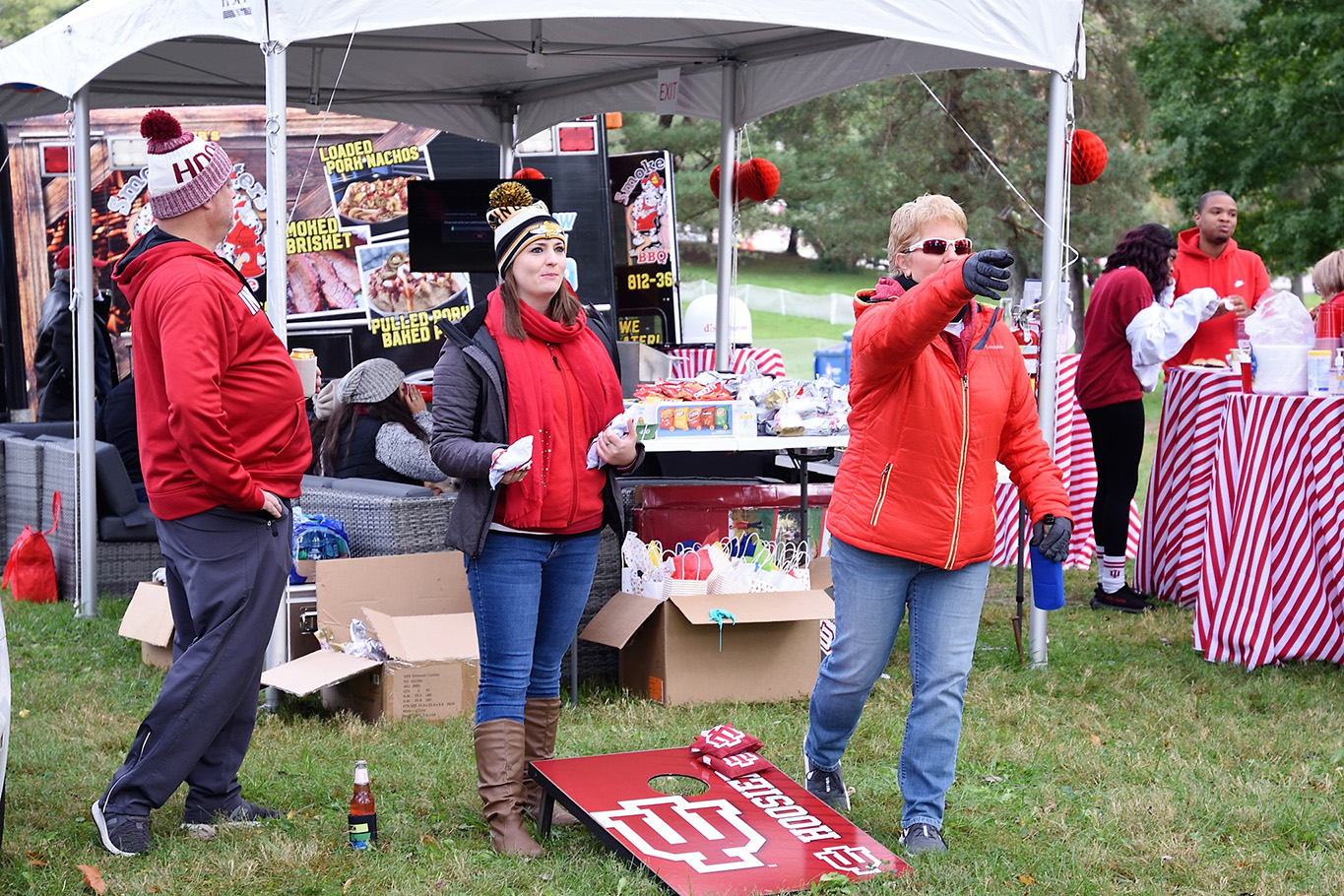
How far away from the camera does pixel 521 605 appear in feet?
11.6

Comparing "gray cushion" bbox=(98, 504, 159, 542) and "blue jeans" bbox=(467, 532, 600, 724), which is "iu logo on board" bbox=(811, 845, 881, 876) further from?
"gray cushion" bbox=(98, 504, 159, 542)

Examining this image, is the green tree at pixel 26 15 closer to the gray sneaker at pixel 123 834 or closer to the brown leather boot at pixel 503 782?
the gray sneaker at pixel 123 834

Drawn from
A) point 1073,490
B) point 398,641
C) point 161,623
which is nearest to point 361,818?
point 398,641

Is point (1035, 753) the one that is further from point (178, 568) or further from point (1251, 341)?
point (178, 568)

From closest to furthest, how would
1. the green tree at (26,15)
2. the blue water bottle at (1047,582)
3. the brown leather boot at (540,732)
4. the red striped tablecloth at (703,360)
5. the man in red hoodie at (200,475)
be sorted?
1. the man in red hoodie at (200,475)
2. the blue water bottle at (1047,582)
3. the brown leather boot at (540,732)
4. the red striped tablecloth at (703,360)
5. the green tree at (26,15)

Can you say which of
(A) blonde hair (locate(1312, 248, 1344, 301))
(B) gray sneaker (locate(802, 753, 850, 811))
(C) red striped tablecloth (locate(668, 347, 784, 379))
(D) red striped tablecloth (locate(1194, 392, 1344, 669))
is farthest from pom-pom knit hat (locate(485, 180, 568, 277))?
(C) red striped tablecloth (locate(668, 347, 784, 379))

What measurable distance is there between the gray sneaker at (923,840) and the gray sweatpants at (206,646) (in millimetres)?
1760

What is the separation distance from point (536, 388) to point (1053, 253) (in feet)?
9.84

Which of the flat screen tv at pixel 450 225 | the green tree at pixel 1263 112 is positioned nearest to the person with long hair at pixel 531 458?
the flat screen tv at pixel 450 225

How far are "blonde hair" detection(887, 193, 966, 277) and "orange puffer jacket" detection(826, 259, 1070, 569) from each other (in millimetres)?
106

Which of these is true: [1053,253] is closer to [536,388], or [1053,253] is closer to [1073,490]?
[1073,490]

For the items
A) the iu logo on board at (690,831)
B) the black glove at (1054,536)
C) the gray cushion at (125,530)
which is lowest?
the iu logo on board at (690,831)

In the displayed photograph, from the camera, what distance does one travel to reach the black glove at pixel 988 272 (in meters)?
2.82

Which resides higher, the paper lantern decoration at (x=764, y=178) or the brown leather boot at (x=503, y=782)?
the paper lantern decoration at (x=764, y=178)
